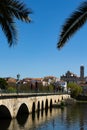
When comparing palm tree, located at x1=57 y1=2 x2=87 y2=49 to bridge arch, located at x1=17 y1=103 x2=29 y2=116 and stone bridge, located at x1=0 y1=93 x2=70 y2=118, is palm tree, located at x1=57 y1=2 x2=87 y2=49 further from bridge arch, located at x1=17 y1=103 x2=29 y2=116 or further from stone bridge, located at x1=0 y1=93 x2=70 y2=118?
bridge arch, located at x1=17 y1=103 x2=29 y2=116

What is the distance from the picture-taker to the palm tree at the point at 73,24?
43.1 feet

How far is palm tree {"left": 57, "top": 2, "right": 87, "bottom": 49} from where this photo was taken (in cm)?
1315

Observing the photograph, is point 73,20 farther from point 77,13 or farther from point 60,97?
point 60,97

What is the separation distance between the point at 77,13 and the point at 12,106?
156ft

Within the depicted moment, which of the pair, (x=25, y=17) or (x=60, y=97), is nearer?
(x=25, y=17)

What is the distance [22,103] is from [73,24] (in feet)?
179

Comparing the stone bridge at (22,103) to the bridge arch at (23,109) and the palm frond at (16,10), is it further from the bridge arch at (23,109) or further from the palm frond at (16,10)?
the palm frond at (16,10)

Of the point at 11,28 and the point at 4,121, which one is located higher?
the point at 11,28

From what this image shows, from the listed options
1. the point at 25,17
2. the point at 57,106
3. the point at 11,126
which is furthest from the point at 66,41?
the point at 57,106

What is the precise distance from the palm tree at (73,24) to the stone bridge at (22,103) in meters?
41.5

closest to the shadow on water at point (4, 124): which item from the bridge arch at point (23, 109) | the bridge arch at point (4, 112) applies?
the bridge arch at point (4, 112)

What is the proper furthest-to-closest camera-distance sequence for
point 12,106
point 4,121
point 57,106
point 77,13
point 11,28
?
point 57,106 < point 12,106 < point 4,121 < point 11,28 < point 77,13

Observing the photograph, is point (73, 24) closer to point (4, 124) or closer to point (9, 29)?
point (9, 29)

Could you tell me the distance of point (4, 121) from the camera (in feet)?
180
